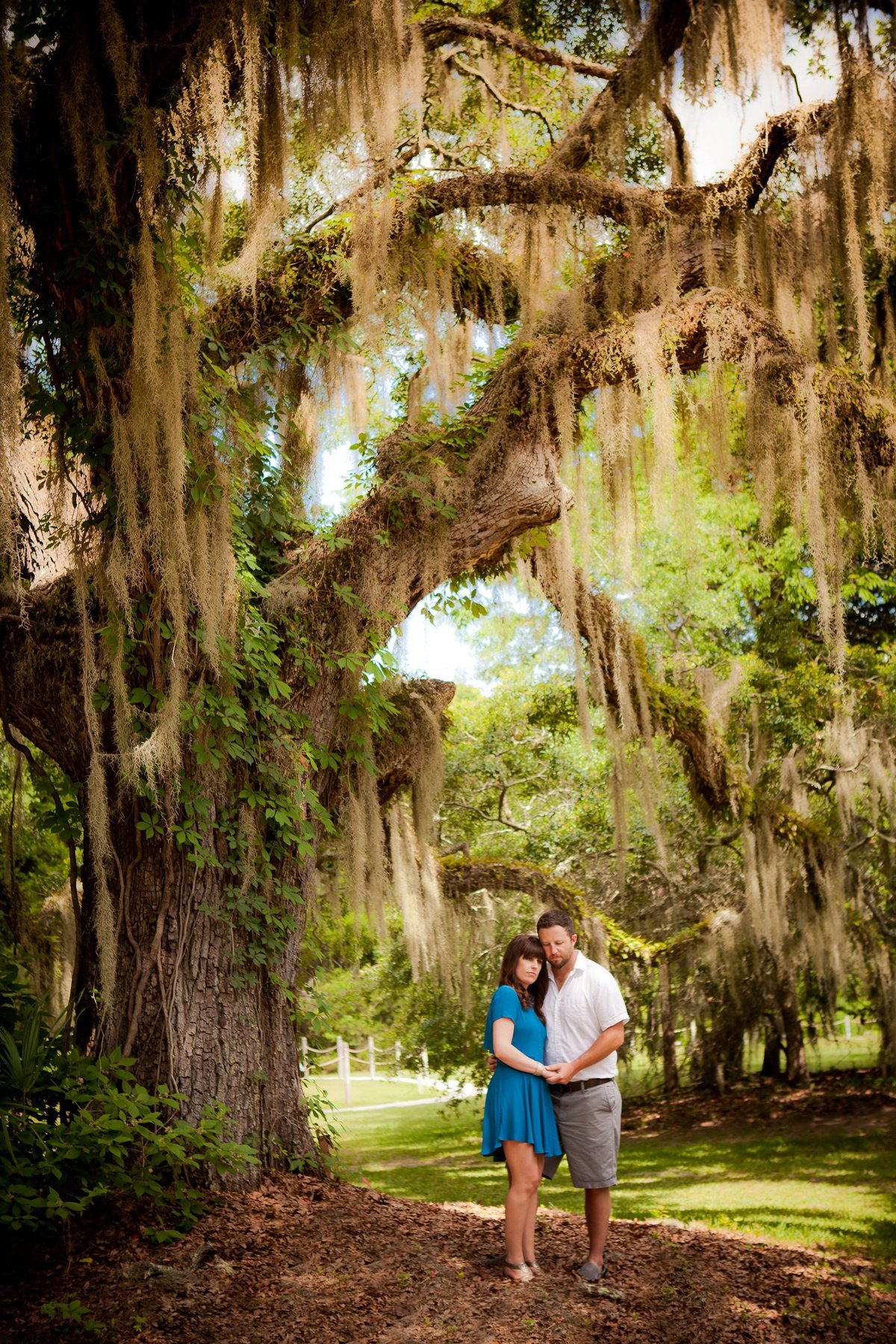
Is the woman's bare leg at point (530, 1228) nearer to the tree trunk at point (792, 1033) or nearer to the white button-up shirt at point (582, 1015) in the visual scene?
the white button-up shirt at point (582, 1015)

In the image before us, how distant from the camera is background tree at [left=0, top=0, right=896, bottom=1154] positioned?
406 centimetres

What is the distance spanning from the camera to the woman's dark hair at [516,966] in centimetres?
371

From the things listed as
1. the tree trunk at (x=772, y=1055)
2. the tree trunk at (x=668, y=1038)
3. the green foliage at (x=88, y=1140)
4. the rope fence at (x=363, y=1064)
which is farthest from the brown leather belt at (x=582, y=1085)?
the tree trunk at (x=772, y=1055)

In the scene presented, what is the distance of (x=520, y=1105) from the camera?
3.59 metres

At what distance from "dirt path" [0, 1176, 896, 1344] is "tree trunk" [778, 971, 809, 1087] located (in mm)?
7252

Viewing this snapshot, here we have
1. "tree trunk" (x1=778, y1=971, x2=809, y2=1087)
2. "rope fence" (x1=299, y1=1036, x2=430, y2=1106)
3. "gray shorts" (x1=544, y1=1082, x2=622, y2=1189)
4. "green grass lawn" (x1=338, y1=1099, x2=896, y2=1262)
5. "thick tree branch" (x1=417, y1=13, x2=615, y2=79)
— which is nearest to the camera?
"gray shorts" (x1=544, y1=1082, x2=622, y2=1189)

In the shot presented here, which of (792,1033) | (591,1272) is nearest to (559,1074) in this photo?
(591,1272)

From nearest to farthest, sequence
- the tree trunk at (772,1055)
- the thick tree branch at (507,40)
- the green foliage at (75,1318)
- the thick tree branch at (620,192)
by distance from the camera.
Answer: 1. the green foliage at (75,1318)
2. the thick tree branch at (620,192)
3. the thick tree branch at (507,40)
4. the tree trunk at (772,1055)

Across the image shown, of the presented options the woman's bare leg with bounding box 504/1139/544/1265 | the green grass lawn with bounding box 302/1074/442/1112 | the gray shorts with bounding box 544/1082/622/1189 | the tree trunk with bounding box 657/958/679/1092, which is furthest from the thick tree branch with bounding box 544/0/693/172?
the green grass lawn with bounding box 302/1074/442/1112

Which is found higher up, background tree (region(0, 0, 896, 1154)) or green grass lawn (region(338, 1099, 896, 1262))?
background tree (region(0, 0, 896, 1154))

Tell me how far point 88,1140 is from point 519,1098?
5.03ft

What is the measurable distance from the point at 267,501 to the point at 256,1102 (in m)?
2.73

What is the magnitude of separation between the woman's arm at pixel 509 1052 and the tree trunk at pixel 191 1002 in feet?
4.18

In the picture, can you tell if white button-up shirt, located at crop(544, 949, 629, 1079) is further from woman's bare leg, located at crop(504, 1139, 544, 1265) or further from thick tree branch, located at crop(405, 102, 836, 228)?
thick tree branch, located at crop(405, 102, 836, 228)
